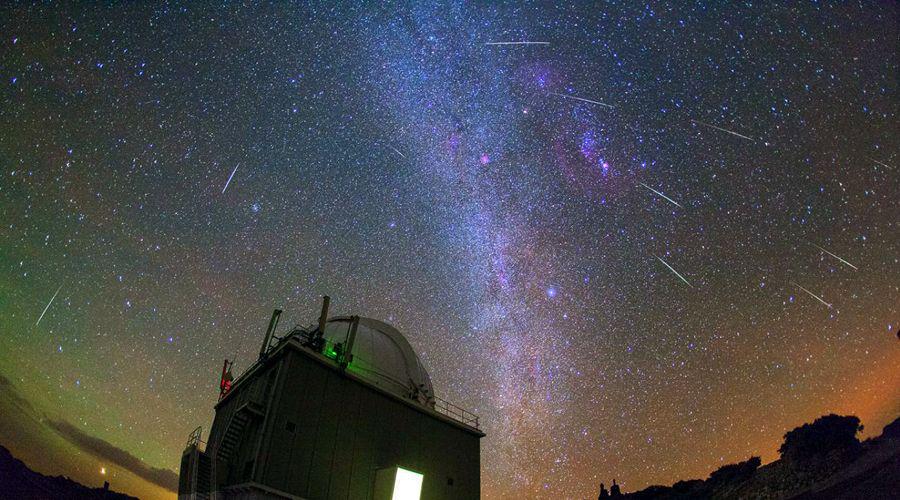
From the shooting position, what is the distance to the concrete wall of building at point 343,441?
13.9 m

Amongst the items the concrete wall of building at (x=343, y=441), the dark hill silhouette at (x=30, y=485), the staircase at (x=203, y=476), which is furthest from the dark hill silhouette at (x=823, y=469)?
the dark hill silhouette at (x=30, y=485)

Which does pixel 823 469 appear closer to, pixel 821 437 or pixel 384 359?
pixel 821 437

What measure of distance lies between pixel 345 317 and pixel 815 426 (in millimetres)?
42149

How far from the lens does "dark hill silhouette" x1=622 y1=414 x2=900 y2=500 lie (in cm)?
3128

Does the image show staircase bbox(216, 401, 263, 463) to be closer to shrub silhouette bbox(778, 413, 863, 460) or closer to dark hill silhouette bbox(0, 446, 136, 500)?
shrub silhouette bbox(778, 413, 863, 460)

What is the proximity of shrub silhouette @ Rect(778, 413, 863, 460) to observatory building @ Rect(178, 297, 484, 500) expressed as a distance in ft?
116

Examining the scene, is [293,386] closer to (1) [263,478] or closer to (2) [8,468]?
(1) [263,478]

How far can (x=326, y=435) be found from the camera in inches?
589

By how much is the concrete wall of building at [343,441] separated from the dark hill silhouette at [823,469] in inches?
1190

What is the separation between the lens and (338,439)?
1519cm

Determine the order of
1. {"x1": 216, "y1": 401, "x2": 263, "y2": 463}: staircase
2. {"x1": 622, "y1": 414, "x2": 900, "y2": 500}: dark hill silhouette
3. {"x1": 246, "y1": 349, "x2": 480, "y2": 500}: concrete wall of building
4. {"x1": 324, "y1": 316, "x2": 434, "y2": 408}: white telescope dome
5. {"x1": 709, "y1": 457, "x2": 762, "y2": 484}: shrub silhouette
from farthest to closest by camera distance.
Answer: {"x1": 709, "y1": 457, "x2": 762, "y2": 484}: shrub silhouette < {"x1": 622, "y1": 414, "x2": 900, "y2": 500}: dark hill silhouette < {"x1": 324, "y1": 316, "x2": 434, "y2": 408}: white telescope dome < {"x1": 216, "y1": 401, "x2": 263, "y2": 463}: staircase < {"x1": 246, "y1": 349, "x2": 480, "y2": 500}: concrete wall of building

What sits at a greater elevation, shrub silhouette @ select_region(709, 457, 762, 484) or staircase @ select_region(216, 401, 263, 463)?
shrub silhouette @ select_region(709, 457, 762, 484)

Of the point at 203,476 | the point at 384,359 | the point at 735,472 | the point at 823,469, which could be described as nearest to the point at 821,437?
the point at 823,469

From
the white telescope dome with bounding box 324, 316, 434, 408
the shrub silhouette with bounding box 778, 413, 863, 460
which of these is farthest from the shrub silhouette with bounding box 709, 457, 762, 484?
the white telescope dome with bounding box 324, 316, 434, 408
